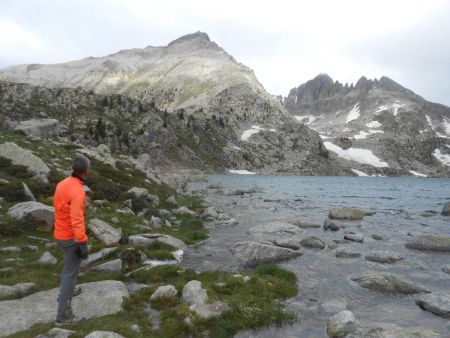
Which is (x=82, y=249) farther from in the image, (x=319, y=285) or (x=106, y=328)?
(x=319, y=285)

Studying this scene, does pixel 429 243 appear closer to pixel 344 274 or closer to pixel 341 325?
pixel 344 274

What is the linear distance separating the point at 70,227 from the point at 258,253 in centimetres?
1117

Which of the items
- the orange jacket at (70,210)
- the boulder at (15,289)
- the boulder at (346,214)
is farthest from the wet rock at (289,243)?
the boulder at (346,214)

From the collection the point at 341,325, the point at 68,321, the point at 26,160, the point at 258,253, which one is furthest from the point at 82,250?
the point at 26,160

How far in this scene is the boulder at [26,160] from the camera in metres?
24.0

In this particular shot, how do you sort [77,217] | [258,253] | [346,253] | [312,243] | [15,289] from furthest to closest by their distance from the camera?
1. [312,243]
2. [346,253]
3. [258,253]
4. [15,289]
5. [77,217]

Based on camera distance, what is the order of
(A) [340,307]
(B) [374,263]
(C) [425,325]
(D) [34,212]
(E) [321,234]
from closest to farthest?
(C) [425,325], (A) [340,307], (D) [34,212], (B) [374,263], (E) [321,234]

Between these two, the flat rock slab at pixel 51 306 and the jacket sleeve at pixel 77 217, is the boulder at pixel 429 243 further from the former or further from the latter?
the jacket sleeve at pixel 77 217

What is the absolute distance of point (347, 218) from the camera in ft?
117

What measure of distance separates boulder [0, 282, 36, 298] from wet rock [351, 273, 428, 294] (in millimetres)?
12638

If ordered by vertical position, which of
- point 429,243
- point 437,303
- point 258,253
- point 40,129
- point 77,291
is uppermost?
point 40,129

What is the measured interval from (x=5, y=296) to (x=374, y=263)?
16674mm

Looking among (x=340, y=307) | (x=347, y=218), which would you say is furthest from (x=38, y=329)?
(x=347, y=218)

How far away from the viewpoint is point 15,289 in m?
11.5
